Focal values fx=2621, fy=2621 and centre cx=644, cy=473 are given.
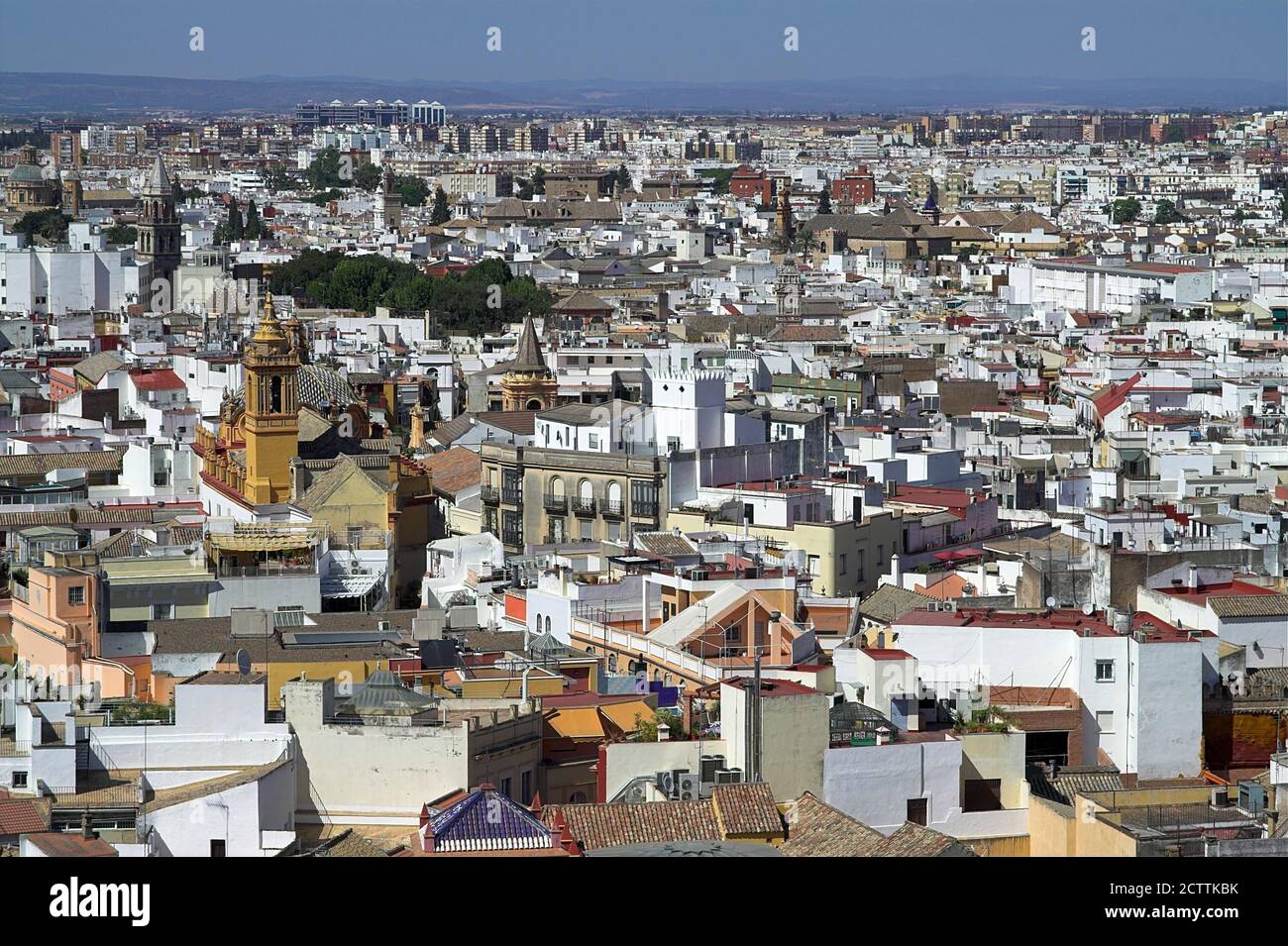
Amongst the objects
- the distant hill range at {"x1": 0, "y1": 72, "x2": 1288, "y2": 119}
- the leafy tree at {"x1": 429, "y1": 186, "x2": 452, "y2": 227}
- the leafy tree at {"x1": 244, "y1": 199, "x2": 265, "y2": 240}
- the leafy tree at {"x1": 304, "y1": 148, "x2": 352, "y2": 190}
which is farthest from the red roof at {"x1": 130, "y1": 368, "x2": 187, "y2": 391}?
the leafy tree at {"x1": 304, "y1": 148, "x2": 352, "y2": 190}

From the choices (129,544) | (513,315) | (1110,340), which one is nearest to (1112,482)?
(129,544)

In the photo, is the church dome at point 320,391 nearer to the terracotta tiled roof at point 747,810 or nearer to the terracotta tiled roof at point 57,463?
the terracotta tiled roof at point 57,463

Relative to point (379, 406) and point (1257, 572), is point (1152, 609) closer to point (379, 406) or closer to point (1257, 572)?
point (1257, 572)

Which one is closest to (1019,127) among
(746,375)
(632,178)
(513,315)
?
(632,178)

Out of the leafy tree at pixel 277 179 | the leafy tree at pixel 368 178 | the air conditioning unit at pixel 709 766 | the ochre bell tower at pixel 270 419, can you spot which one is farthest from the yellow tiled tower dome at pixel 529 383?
the leafy tree at pixel 368 178

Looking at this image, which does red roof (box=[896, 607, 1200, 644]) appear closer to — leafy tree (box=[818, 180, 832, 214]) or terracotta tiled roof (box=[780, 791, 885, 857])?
terracotta tiled roof (box=[780, 791, 885, 857])

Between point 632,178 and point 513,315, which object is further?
point 632,178

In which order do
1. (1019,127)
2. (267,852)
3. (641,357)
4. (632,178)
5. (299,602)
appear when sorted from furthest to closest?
1. (1019,127)
2. (632,178)
3. (641,357)
4. (299,602)
5. (267,852)

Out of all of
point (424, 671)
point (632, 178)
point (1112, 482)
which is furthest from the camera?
point (632, 178)
